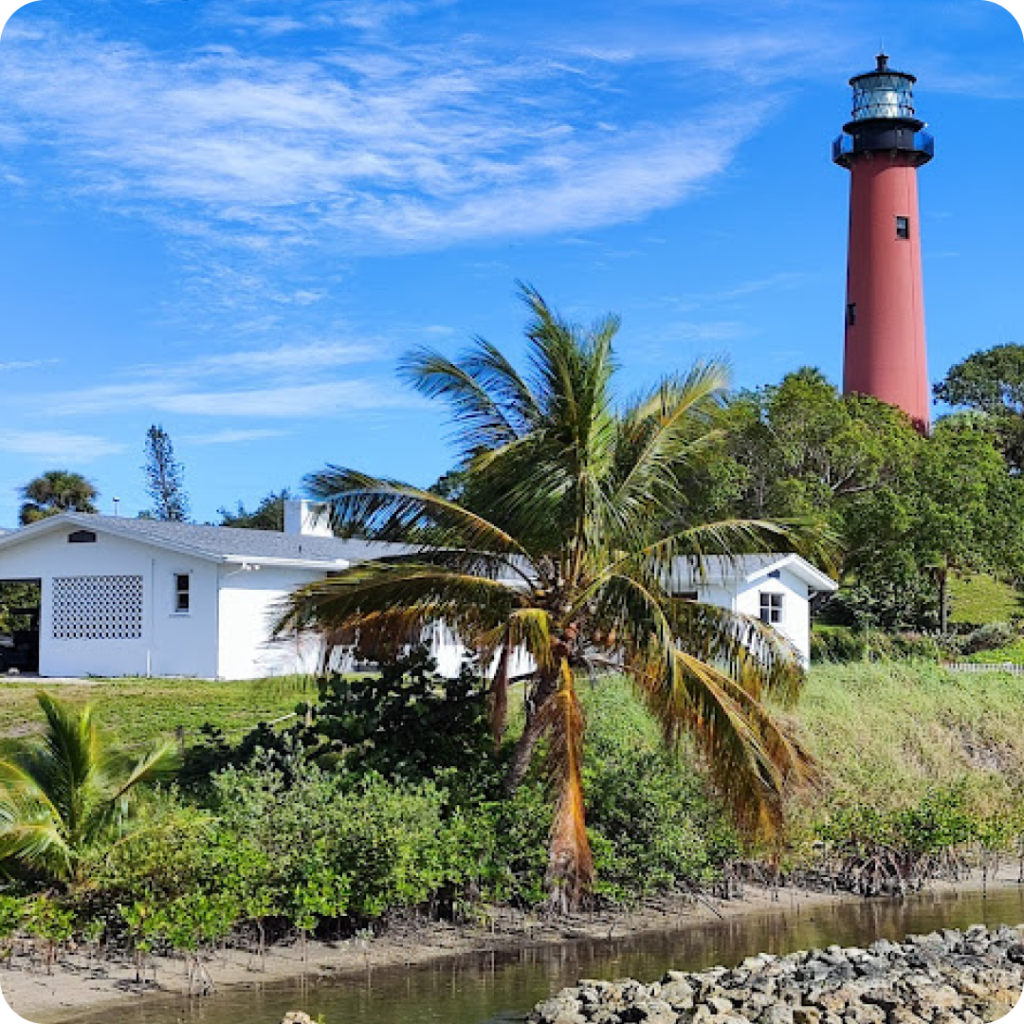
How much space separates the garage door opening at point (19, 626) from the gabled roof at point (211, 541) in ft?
7.39

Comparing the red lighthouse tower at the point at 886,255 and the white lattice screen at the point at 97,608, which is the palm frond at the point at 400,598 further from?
the red lighthouse tower at the point at 886,255

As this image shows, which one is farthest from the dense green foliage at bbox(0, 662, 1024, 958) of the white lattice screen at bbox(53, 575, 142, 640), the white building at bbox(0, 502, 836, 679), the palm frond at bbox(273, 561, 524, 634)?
the white lattice screen at bbox(53, 575, 142, 640)

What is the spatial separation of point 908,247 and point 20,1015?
4263 centimetres

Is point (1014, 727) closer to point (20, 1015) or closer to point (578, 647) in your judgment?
point (578, 647)

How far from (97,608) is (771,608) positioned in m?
15.3

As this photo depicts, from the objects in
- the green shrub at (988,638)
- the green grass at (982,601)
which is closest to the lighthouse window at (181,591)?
the green shrub at (988,638)

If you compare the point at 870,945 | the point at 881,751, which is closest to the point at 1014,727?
the point at 881,751

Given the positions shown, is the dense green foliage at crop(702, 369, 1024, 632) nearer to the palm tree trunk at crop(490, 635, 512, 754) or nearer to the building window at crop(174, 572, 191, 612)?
the building window at crop(174, 572, 191, 612)

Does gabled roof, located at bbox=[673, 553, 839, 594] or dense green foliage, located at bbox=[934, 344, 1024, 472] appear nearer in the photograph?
gabled roof, located at bbox=[673, 553, 839, 594]

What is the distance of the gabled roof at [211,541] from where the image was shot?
29750mm

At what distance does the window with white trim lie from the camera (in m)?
35.0

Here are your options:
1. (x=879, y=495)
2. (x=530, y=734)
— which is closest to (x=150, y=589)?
(x=530, y=734)

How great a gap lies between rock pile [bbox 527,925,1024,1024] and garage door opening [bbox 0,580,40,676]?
22317mm

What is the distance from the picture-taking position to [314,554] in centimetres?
3181
